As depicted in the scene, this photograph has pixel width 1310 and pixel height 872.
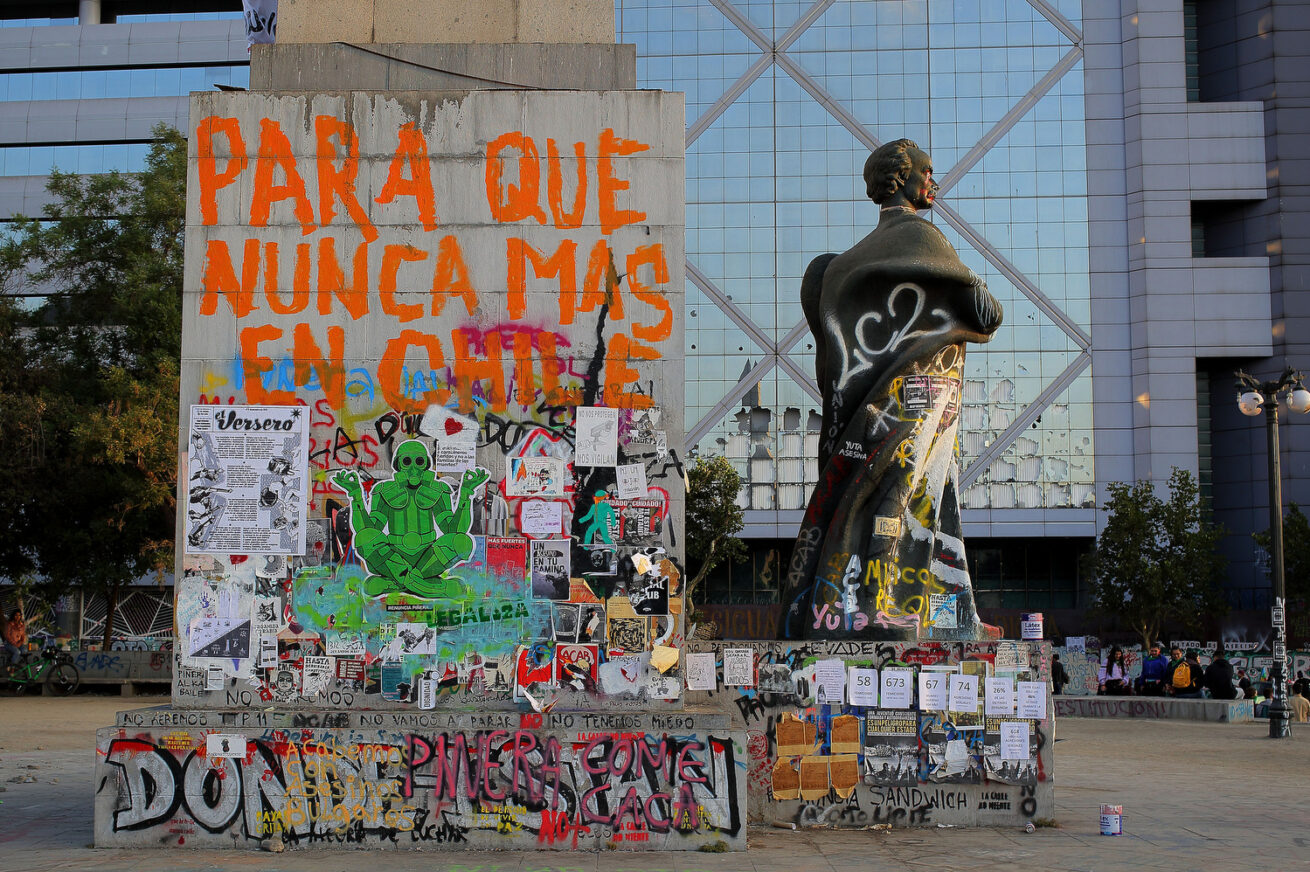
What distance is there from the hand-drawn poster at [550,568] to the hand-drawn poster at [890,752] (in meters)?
3.09

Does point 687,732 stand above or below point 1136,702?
above

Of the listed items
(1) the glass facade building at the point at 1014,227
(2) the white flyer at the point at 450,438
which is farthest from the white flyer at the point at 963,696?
(1) the glass facade building at the point at 1014,227

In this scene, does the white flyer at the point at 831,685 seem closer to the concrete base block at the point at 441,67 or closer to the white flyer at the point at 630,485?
the white flyer at the point at 630,485

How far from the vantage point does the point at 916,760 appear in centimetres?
1055

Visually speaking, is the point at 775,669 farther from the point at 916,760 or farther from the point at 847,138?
the point at 847,138

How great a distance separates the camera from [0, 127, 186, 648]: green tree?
92.4 feet

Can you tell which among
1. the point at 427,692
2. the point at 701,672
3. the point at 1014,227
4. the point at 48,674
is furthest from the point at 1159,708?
the point at 1014,227

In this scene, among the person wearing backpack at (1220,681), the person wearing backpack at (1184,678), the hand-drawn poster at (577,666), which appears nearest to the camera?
the hand-drawn poster at (577,666)

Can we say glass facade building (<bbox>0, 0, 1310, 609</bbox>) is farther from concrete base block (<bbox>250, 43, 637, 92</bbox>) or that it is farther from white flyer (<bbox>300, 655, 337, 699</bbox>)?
white flyer (<bbox>300, 655, 337, 699</bbox>)

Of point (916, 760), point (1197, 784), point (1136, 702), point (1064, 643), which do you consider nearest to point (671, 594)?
point (916, 760)

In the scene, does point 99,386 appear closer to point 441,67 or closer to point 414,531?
point 441,67

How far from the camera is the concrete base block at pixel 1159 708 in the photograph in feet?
83.6

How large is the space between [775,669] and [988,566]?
41.8 m

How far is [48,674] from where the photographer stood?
31.5 m
